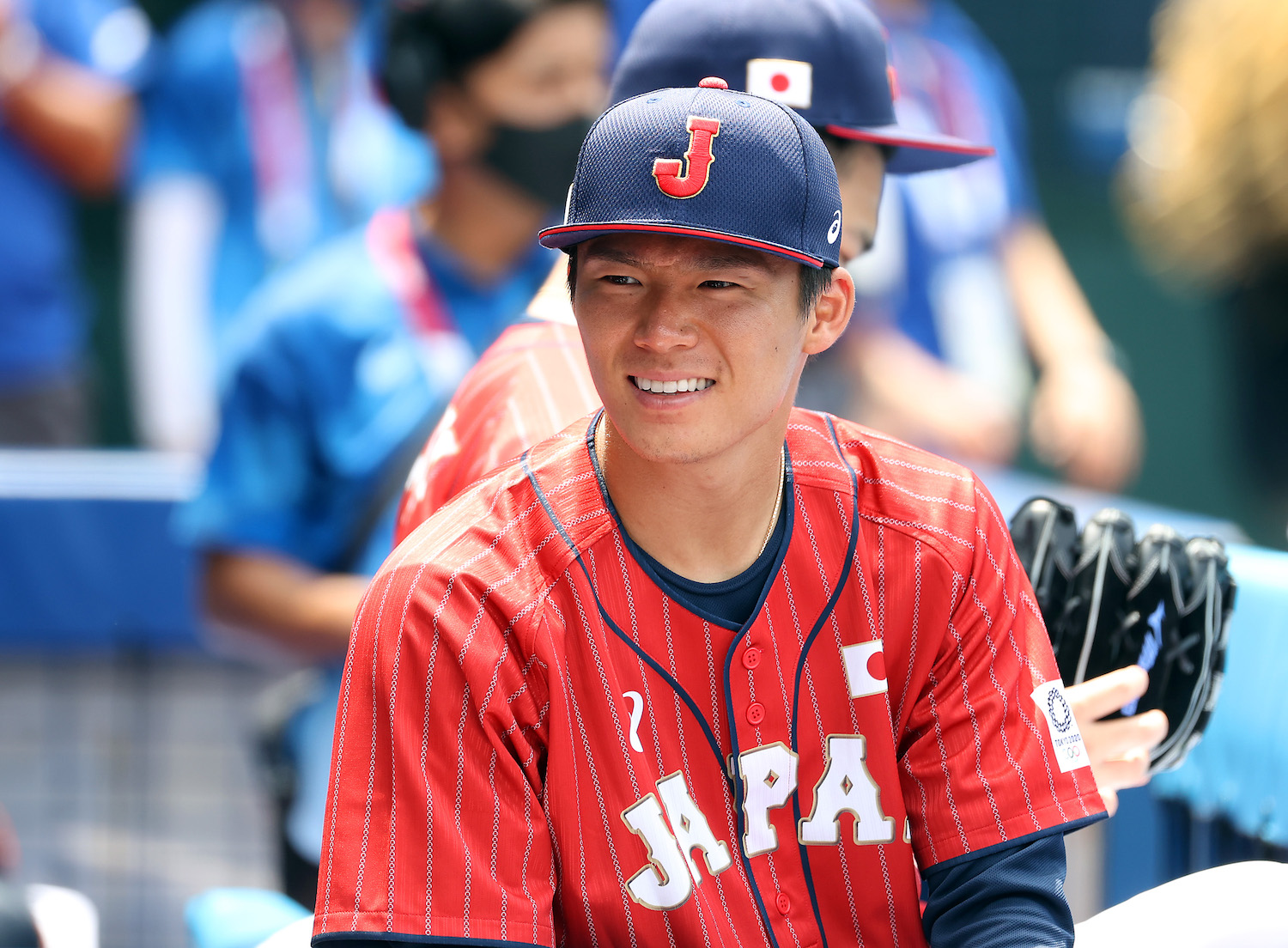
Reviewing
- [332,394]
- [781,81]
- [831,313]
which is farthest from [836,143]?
[332,394]

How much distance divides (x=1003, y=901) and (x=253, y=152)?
4192mm

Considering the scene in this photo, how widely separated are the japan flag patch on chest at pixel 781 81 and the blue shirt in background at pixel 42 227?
10.5 ft

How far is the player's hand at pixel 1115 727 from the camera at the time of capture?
Result: 186cm

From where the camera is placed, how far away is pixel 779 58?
2.01 m

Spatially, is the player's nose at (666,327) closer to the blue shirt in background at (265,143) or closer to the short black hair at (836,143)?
the short black hair at (836,143)

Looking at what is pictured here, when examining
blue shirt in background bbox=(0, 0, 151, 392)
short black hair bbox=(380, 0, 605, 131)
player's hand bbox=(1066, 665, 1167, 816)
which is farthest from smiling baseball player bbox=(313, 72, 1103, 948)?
blue shirt in background bbox=(0, 0, 151, 392)


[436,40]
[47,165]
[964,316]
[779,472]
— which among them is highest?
[47,165]

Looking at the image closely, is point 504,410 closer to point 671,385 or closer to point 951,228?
point 671,385

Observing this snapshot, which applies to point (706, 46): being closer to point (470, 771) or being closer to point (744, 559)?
point (744, 559)

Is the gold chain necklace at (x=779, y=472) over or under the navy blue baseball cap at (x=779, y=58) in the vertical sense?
under

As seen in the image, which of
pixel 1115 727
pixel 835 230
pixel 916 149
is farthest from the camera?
pixel 916 149

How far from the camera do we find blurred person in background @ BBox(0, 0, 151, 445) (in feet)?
15.0

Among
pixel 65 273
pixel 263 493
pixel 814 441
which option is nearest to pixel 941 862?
pixel 814 441

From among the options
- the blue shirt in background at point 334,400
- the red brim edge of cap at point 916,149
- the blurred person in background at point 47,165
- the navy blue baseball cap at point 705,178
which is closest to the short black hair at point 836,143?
the red brim edge of cap at point 916,149
